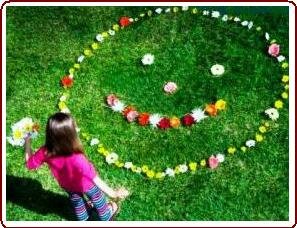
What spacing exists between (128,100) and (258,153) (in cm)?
166

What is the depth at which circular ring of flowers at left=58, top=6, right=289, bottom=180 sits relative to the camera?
6.83 metres

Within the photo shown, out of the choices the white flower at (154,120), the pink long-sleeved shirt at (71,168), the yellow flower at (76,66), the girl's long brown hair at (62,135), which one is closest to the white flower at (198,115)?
the white flower at (154,120)

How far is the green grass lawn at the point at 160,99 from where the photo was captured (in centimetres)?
664

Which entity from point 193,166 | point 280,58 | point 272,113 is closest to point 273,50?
point 280,58

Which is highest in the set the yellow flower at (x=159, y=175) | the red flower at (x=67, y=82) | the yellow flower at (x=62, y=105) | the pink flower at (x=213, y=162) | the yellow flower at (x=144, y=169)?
the red flower at (x=67, y=82)

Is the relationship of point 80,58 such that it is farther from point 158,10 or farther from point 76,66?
point 158,10

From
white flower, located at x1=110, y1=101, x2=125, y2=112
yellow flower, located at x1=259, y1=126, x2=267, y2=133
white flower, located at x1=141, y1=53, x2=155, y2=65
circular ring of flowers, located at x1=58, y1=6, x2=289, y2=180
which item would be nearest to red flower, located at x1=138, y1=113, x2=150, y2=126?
white flower, located at x1=110, y1=101, x2=125, y2=112

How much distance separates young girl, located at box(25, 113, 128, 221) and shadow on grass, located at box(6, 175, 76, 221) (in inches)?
19.6

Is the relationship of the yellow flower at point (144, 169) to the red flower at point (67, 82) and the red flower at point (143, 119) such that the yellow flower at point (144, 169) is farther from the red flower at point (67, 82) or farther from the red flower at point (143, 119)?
the red flower at point (67, 82)

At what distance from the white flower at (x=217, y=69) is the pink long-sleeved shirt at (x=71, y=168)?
2423mm

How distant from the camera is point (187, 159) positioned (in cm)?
692

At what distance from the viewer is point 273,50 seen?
7.70 metres

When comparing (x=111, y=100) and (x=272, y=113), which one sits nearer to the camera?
(x=272, y=113)

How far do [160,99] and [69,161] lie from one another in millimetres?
2051
